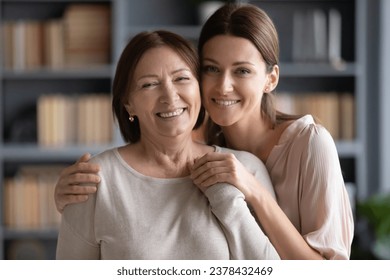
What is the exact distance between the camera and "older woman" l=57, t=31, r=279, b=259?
1.18 meters

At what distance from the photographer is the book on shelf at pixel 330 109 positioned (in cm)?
359

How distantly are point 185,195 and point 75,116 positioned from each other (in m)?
2.41

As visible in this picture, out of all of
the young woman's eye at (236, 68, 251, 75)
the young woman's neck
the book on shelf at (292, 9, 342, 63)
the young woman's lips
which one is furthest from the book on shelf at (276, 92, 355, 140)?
the young woman's lips

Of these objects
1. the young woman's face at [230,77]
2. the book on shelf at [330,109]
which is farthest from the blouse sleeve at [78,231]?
the book on shelf at [330,109]

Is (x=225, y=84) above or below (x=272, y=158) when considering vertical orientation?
above

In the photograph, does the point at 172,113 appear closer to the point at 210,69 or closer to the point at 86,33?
the point at 210,69

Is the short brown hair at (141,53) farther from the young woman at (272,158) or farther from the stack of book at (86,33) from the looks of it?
the stack of book at (86,33)

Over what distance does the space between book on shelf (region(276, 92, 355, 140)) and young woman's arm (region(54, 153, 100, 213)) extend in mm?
2431

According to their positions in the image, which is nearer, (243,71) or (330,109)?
(243,71)

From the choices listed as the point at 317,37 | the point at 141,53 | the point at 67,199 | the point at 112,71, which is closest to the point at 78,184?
the point at 67,199

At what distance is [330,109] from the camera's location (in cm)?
359

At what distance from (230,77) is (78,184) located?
33 centimetres

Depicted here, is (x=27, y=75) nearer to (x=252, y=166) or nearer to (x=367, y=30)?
(x=367, y=30)

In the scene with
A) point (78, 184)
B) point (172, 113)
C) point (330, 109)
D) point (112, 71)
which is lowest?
point (330, 109)
